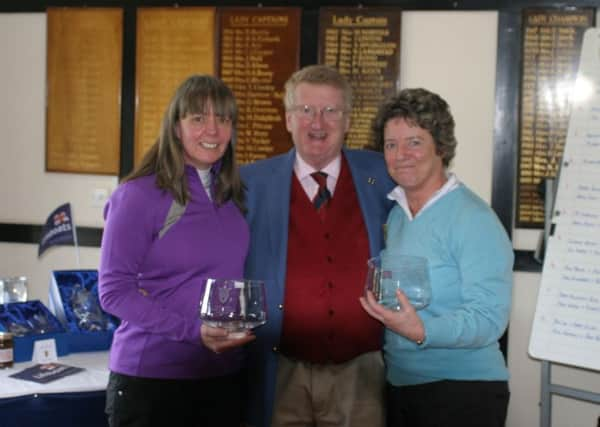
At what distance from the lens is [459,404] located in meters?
1.86

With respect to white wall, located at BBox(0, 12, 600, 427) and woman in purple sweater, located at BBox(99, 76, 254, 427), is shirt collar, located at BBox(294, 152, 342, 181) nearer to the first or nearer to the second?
woman in purple sweater, located at BBox(99, 76, 254, 427)

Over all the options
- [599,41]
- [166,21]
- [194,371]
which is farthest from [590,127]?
[166,21]

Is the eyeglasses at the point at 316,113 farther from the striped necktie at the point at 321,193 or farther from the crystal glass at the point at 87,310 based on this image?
the crystal glass at the point at 87,310

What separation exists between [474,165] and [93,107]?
7.09 ft

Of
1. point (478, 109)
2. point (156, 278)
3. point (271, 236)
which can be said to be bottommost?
point (156, 278)

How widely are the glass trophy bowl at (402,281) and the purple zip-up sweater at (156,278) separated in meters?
0.49

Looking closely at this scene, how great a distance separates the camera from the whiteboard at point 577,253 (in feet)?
8.20

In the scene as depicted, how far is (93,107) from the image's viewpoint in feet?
12.7

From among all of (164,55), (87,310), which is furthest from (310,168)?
(164,55)

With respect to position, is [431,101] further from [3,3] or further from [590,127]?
[3,3]

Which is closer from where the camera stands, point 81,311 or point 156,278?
point 156,278

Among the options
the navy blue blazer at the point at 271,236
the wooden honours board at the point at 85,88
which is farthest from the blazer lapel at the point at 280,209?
the wooden honours board at the point at 85,88

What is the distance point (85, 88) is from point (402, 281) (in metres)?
2.82

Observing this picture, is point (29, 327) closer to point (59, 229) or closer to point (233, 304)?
point (59, 229)
